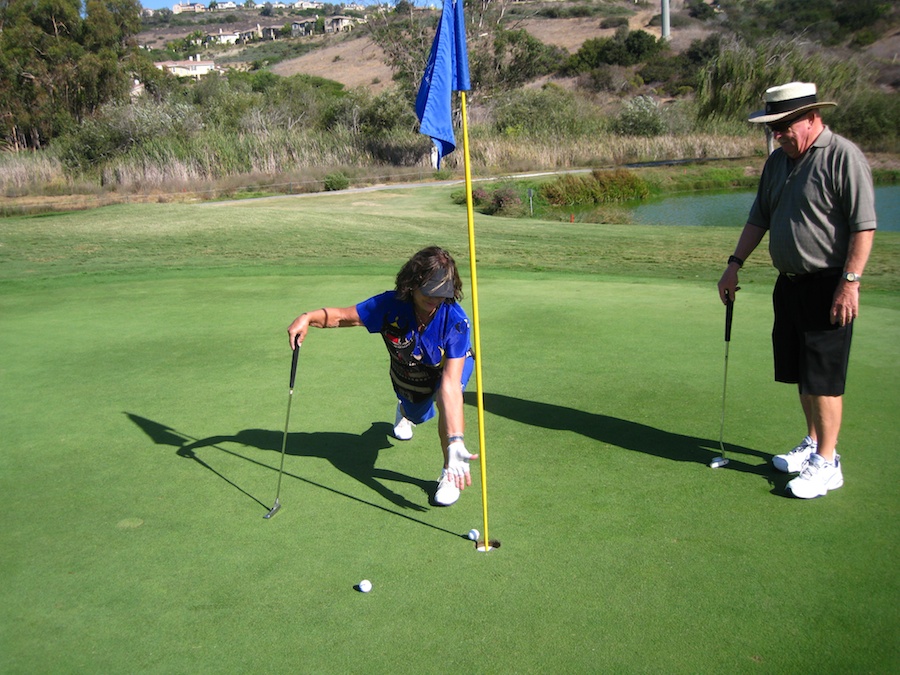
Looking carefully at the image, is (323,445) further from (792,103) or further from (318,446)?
(792,103)

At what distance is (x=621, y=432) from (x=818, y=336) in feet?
4.12

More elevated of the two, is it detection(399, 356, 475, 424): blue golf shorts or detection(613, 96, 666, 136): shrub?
detection(613, 96, 666, 136): shrub

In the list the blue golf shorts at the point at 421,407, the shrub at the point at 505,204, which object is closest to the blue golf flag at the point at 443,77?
the blue golf shorts at the point at 421,407

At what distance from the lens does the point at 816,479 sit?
3973mm

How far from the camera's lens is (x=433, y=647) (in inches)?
113

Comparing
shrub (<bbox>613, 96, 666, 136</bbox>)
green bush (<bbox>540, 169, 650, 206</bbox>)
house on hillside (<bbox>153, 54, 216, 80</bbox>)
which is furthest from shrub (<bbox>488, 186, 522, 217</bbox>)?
house on hillside (<bbox>153, 54, 216, 80</bbox>)

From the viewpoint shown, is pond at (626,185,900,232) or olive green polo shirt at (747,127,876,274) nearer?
olive green polo shirt at (747,127,876,274)

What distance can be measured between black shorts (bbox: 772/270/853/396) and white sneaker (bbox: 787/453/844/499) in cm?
35

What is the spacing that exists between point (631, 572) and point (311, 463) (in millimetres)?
1964

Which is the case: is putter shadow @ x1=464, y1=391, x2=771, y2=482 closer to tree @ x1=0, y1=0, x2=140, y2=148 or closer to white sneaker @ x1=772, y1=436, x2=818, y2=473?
white sneaker @ x1=772, y1=436, x2=818, y2=473

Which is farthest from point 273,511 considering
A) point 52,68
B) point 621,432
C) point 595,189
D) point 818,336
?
point 52,68

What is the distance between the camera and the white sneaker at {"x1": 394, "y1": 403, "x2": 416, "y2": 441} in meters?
4.89

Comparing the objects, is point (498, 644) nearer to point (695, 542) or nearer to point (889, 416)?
point (695, 542)

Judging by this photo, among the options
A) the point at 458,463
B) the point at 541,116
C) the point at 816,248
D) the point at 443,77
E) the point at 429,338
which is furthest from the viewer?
the point at 541,116
